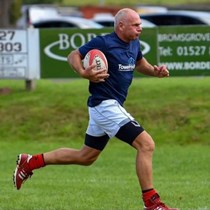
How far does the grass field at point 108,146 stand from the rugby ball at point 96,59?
1516 mm

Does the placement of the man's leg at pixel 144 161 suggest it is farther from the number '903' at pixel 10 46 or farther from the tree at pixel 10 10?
the tree at pixel 10 10

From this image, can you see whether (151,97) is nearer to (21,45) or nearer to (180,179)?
(21,45)

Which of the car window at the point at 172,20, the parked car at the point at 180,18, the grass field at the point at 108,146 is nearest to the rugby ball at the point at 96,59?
the grass field at the point at 108,146

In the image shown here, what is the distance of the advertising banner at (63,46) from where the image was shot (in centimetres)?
2091

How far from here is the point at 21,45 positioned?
830 inches

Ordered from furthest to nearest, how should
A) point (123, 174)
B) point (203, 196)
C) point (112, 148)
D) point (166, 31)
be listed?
1. point (166, 31)
2. point (112, 148)
3. point (123, 174)
4. point (203, 196)

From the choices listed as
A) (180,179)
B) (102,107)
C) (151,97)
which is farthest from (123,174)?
(151,97)

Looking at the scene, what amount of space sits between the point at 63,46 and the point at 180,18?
527 inches

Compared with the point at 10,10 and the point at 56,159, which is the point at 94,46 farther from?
the point at 10,10

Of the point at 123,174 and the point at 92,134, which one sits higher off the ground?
the point at 92,134

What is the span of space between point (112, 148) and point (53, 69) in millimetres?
3231

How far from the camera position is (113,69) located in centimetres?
1051

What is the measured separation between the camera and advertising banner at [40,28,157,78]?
20.9m

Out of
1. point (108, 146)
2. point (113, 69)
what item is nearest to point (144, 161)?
point (113, 69)
